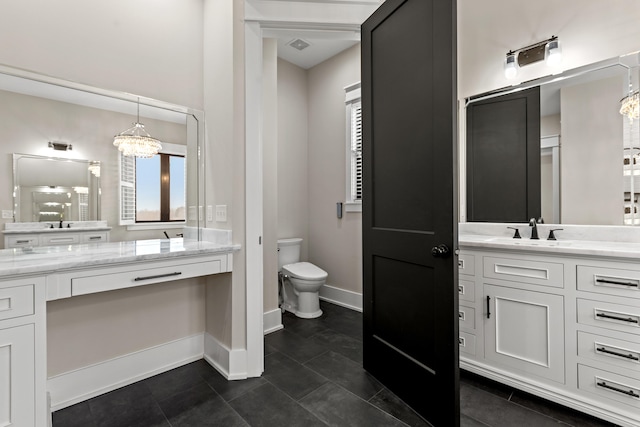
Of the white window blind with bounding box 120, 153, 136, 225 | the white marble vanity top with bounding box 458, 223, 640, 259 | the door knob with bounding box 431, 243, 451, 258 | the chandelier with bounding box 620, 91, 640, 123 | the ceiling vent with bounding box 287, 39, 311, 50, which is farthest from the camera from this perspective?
the ceiling vent with bounding box 287, 39, 311, 50

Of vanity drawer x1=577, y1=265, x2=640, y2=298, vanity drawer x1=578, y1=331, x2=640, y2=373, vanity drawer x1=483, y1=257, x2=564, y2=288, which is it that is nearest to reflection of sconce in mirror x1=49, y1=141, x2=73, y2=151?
vanity drawer x1=483, y1=257, x2=564, y2=288

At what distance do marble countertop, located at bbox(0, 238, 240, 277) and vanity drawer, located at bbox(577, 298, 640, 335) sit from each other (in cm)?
205

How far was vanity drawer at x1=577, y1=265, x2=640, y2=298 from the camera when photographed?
57.0 inches

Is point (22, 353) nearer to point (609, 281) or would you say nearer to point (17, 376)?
point (17, 376)

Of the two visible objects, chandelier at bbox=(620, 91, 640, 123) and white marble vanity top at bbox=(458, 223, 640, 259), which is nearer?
white marble vanity top at bbox=(458, 223, 640, 259)

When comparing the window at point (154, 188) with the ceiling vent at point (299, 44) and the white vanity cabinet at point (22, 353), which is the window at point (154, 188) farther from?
the ceiling vent at point (299, 44)

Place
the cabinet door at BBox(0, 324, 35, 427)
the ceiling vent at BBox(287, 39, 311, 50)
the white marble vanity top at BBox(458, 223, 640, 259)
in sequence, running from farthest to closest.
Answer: the ceiling vent at BBox(287, 39, 311, 50)
the white marble vanity top at BBox(458, 223, 640, 259)
the cabinet door at BBox(0, 324, 35, 427)

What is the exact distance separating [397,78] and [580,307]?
1649mm

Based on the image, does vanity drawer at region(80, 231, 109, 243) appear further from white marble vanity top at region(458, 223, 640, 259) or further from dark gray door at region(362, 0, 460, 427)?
white marble vanity top at region(458, 223, 640, 259)

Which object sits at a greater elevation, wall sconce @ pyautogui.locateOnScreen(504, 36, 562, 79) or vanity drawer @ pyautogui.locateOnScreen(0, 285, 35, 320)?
wall sconce @ pyautogui.locateOnScreen(504, 36, 562, 79)

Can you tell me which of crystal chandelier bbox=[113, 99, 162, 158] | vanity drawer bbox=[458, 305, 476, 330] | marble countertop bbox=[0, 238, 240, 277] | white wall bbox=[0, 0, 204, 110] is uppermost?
white wall bbox=[0, 0, 204, 110]

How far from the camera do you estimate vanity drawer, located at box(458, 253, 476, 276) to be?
2.01 metres

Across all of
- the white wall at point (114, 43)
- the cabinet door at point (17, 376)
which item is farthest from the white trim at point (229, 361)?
the white wall at point (114, 43)

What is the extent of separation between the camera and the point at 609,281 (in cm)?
151
